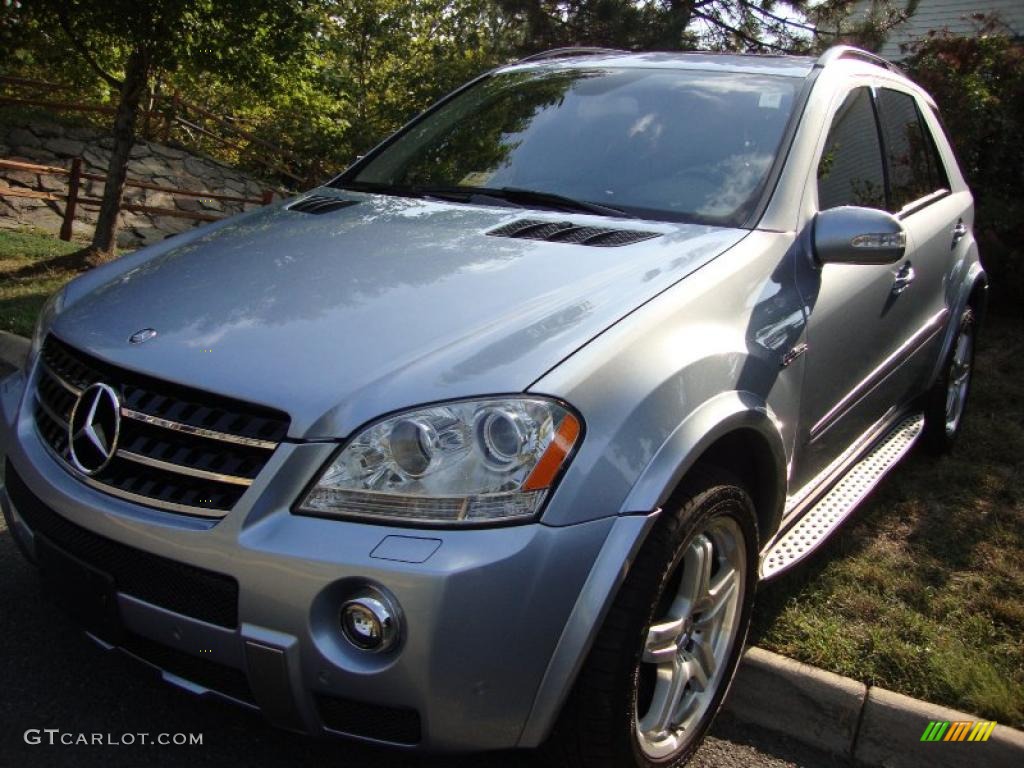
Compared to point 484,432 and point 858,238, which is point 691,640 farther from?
point 858,238

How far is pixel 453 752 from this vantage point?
1.97 m

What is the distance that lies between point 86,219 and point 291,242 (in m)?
10.5

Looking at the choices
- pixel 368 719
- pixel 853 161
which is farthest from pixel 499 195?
pixel 368 719

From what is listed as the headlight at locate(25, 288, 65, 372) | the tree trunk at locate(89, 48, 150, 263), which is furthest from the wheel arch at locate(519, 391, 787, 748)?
the tree trunk at locate(89, 48, 150, 263)

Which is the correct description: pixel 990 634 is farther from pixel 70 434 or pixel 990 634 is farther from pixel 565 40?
pixel 565 40

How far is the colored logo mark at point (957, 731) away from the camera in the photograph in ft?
8.53

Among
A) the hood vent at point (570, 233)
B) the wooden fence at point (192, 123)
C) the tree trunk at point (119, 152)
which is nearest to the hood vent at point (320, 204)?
the hood vent at point (570, 233)

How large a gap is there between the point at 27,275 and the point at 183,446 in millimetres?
6721

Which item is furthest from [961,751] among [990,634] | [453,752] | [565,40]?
[565,40]

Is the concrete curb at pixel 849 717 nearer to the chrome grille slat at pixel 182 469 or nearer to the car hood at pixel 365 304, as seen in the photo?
the car hood at pixel 365 304

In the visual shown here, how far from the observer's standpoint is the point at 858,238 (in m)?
2.84

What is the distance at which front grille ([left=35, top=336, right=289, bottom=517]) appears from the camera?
6.69ft

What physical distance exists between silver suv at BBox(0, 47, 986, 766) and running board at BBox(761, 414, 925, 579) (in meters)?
0.02

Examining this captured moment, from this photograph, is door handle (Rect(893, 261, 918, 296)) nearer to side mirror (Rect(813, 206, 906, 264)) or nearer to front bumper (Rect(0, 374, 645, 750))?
side mirror (Rect(813, 206, 906, 264))
